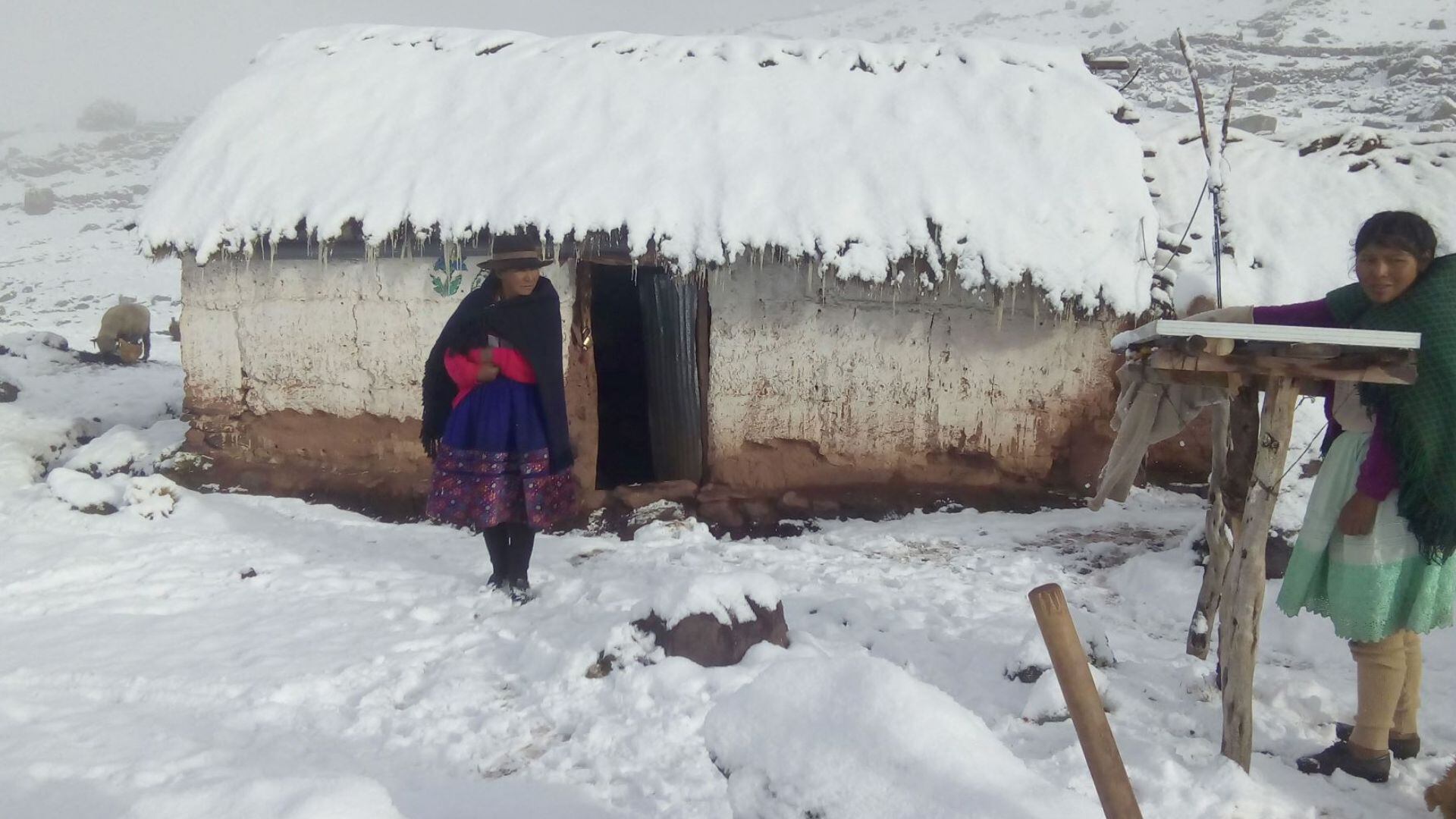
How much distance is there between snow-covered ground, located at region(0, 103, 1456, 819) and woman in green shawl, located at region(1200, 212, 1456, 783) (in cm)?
20

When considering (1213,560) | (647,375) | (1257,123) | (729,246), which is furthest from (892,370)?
(1257,123)

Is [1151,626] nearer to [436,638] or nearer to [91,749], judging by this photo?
[436,638]

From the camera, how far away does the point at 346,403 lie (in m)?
5.97

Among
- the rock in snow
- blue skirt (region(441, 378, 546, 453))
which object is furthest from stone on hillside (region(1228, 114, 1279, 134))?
the rock in snow

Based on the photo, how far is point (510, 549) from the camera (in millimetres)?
3957

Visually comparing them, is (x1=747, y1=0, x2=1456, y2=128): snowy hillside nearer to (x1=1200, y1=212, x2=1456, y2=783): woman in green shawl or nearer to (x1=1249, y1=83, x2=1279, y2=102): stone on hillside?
(x1=1249, y1=83, x2=1279, y2=102): stone on hillside

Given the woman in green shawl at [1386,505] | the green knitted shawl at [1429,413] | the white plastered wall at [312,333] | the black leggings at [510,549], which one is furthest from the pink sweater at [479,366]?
the green knitted shawl at [1429,413]

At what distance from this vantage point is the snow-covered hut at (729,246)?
5.29 meters

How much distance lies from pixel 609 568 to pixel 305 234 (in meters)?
3.25

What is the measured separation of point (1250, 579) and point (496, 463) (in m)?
2.81

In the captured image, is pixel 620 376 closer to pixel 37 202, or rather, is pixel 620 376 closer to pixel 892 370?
pixel 892 370

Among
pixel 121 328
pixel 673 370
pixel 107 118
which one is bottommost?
pixel 673 370

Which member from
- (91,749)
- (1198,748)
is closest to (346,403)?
(91,749)

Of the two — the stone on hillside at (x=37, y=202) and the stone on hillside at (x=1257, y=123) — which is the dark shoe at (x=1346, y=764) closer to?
the stone on hillside at (x=1257, y=123)
